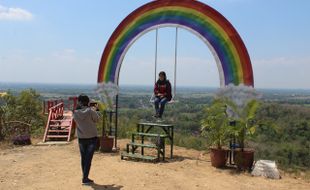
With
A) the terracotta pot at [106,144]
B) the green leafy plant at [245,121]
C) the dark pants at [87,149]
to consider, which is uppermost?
the green leafy plant at [245,121]

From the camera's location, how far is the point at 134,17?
11.6m

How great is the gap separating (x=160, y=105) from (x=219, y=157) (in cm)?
264

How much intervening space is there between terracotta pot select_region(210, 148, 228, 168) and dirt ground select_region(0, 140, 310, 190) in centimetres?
21

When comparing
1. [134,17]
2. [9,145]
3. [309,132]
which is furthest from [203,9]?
[309,132]

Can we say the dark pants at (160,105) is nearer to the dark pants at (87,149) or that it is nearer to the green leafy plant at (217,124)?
the green leafy plant at (217,124)

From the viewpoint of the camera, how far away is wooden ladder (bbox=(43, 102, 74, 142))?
48.8ft

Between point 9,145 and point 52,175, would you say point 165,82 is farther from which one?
point 9,145

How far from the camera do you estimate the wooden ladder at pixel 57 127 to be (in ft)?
48.8

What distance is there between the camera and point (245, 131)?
933 centimetres

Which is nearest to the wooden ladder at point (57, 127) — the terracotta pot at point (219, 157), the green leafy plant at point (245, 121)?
the terracotta pot at point (219, 157)

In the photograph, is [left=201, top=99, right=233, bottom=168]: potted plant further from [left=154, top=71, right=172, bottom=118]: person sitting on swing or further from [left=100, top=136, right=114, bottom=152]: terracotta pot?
[left=100, top=136, right=114, bottom=152]: terracotta pot

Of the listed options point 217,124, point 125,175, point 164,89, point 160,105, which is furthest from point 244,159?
point 164,89

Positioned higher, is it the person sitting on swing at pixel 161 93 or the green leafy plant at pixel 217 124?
the person sitting on swing at pixel 161 93

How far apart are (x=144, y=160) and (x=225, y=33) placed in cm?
389
